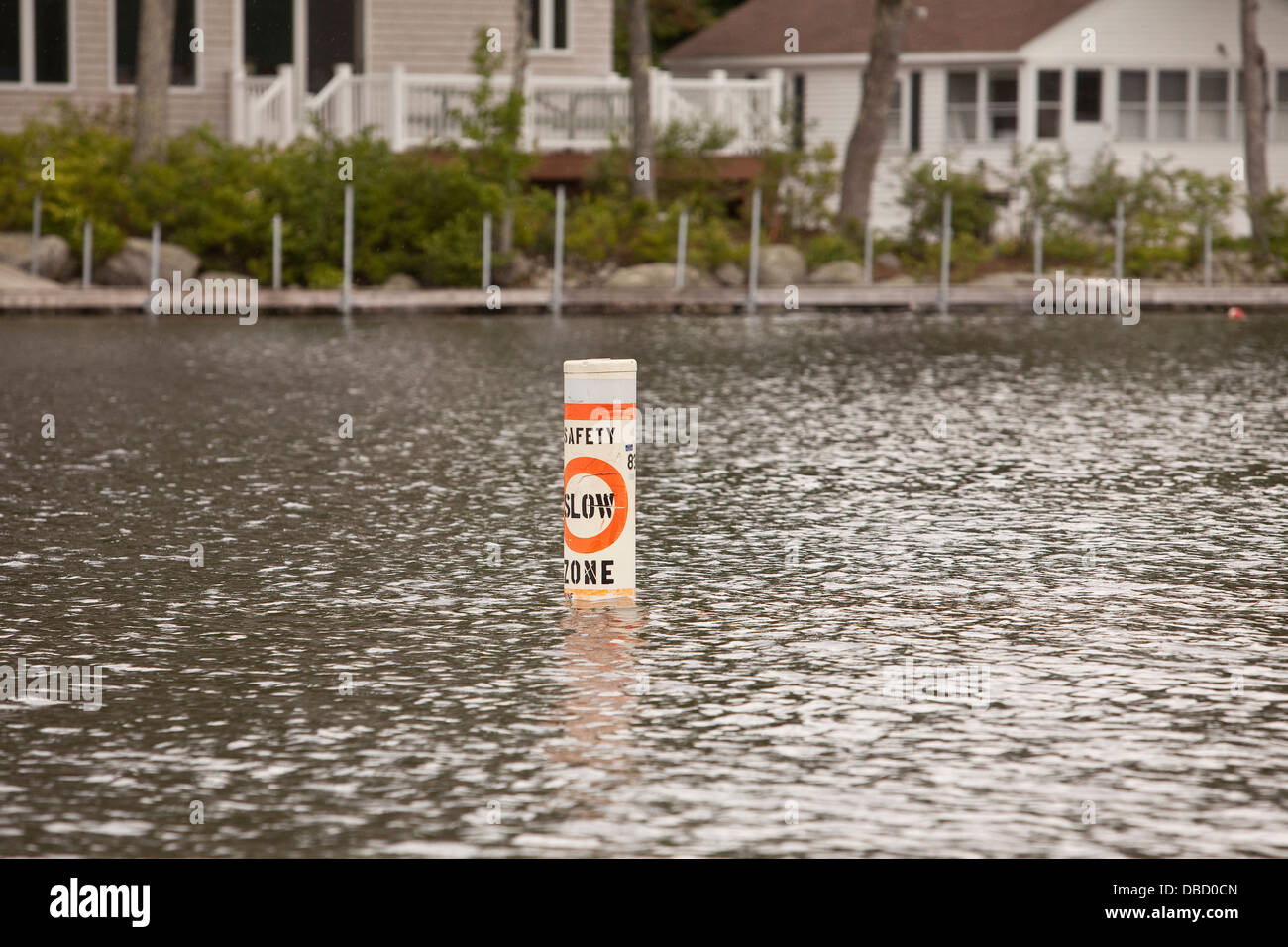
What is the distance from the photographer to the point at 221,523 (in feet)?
40.3

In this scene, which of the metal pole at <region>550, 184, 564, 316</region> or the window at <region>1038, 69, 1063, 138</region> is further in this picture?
the window at <region>1038, 69, 1063, 138</region>

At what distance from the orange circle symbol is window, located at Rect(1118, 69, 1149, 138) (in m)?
44.3

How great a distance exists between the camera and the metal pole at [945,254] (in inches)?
1363

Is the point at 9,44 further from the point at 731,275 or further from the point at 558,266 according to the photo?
the point at 731,275

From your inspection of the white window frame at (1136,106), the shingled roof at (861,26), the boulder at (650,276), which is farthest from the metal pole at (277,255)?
the white window frame at (1136,106)

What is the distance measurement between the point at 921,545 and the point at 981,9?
4389 centimetres

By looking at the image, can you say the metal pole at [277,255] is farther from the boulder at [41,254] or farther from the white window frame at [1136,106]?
the white window frame at [1136,106]

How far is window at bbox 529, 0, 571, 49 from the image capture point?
1729 inches

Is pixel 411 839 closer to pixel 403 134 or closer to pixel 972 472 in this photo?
pixel 972 472

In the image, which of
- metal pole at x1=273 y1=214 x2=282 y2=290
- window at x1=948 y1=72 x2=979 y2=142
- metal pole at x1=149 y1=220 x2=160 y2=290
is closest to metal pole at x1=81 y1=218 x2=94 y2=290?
metal pole at x1=149 y1=220 x2=160 y2=290

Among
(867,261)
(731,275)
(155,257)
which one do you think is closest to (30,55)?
(155,257)

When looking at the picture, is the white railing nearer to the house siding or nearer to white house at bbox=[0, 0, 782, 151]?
white house at bbox=[0, 0, 782, 151]

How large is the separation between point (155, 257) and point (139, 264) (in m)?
1.01

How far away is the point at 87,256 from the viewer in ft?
106
